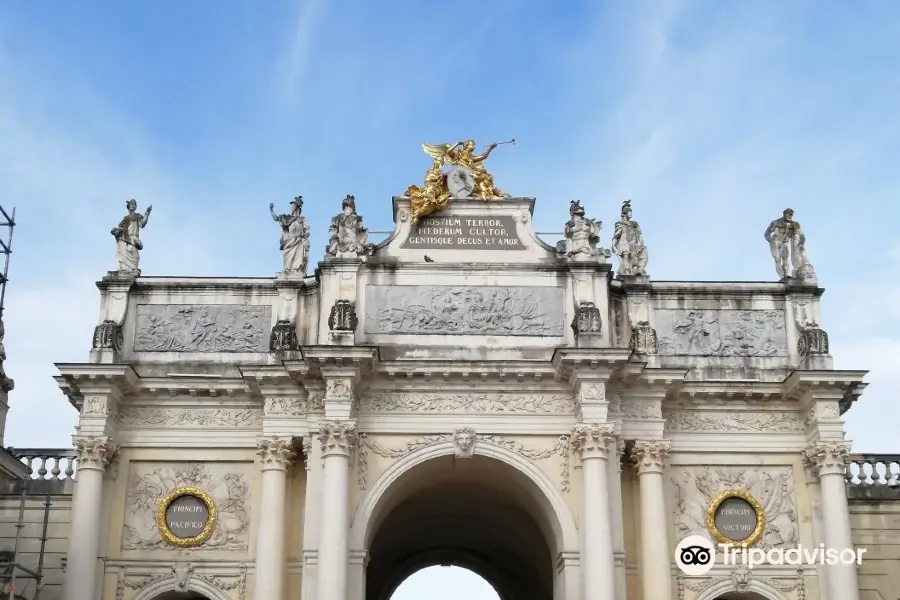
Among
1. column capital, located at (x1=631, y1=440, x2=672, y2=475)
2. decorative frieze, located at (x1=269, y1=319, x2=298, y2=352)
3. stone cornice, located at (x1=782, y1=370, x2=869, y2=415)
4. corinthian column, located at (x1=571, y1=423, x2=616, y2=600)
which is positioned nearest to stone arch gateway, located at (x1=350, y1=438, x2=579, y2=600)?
corinthian column, located at (x1=571, y1=423, x2=616, y2=600)

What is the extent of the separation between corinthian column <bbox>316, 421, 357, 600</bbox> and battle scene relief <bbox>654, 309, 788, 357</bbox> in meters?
7.12

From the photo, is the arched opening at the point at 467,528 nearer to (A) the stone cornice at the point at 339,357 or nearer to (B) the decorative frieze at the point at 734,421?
(A) the stone cornice at the point at 339,357

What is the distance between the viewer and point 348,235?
77.9 ft

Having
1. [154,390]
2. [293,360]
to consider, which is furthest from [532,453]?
[154,390]

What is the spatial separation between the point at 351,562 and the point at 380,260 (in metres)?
6.41

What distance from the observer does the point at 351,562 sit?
21531 mm

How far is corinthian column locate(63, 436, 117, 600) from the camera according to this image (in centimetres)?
2152

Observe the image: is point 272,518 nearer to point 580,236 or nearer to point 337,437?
point 337,437

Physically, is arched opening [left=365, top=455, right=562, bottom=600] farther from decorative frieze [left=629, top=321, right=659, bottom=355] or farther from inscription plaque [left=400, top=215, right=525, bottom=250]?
inscription plaque [left=400, top=215, right=525, bottom=250]

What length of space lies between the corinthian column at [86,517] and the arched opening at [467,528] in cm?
545

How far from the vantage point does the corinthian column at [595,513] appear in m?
20.8

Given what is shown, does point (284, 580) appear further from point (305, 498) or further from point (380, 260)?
point (380, 260)

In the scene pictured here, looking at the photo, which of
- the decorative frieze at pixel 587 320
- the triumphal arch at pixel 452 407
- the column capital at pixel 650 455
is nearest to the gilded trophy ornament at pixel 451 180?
the triumphal arch at pixel 452 407

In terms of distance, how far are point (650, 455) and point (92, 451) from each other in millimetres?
11330
